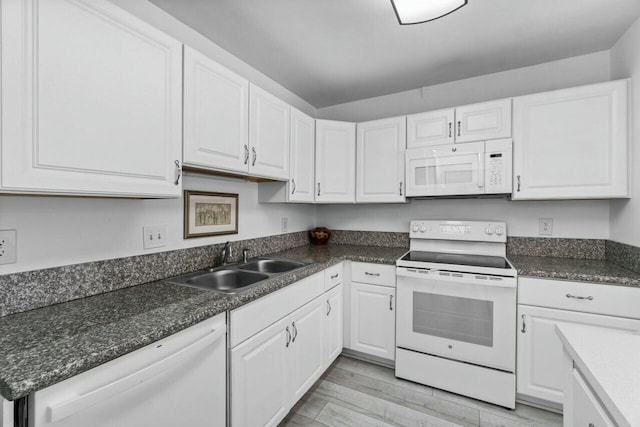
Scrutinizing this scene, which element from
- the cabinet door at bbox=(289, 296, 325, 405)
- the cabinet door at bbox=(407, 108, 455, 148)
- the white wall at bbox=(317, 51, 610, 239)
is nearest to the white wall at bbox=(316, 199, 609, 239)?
the white wall at bbox=(317, 51, 610, 239)

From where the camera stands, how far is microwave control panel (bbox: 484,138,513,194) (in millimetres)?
2068

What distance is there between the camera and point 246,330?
4.36ft

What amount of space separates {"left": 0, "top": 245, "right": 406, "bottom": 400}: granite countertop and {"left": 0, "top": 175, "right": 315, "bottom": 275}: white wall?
0.66 feet

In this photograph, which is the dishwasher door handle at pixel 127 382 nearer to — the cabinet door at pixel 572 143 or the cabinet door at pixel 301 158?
the cabinet door at pixel 301 158

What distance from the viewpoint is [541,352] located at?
1755mm

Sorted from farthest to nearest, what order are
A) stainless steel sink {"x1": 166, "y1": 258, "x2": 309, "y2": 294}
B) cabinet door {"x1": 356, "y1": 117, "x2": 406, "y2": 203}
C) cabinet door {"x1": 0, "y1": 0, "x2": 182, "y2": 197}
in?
cabinet door {"x1": 356, "y1": 117, "x2": 406, "y2": 203} < stainless steel sink {"x1": 166, "y1": 258, "x2": 309, "y2": 294} < cabinet door {"x1": 0, "y1": 0, "x2": 182, "y2": 197}

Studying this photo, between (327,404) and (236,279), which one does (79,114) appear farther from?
(327,404)

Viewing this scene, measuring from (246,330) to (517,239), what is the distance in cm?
224

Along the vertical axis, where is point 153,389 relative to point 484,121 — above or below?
below

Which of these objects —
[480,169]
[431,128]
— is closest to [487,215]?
[480,169]

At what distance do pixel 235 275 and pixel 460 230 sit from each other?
185 cm

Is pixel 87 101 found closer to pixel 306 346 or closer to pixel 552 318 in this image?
pixel 306 346

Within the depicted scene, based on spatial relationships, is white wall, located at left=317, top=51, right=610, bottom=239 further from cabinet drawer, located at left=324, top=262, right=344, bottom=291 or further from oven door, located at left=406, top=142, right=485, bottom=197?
cabinet drawer, located at left=324, top=262, right=344, bottom=291

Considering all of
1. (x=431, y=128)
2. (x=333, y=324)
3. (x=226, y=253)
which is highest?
(x=431, y=128)
